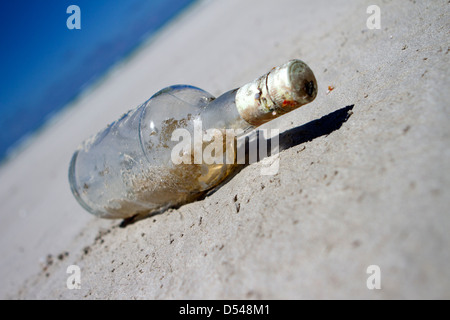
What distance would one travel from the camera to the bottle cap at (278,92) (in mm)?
1229

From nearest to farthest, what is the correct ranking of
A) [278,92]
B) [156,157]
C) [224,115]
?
[278,92], [224,115], [156,157]

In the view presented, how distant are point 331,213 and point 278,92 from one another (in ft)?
1.82

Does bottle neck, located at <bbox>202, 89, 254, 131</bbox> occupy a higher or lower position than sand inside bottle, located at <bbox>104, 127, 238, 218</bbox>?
higher

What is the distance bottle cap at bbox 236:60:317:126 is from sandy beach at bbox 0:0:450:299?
0.28m

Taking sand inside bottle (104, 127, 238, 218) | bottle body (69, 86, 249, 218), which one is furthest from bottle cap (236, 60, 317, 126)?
sand inside bottle (104, 127, 238, 218)

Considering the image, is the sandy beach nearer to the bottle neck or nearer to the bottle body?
the bottle body

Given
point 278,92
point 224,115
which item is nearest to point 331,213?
point 278,92

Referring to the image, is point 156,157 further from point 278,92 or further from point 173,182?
point 278,92

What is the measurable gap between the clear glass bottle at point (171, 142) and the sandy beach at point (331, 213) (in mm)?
163

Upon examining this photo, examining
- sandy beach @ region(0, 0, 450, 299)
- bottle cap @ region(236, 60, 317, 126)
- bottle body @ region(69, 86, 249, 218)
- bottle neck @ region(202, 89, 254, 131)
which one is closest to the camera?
sandy beach @ region(0, 0, 450, 299)

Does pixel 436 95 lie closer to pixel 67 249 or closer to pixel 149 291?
pixel 149 291

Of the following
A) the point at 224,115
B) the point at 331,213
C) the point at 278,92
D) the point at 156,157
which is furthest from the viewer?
the point at 156,157

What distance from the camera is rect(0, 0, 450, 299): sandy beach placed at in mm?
864

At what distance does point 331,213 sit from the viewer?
3.37ft
